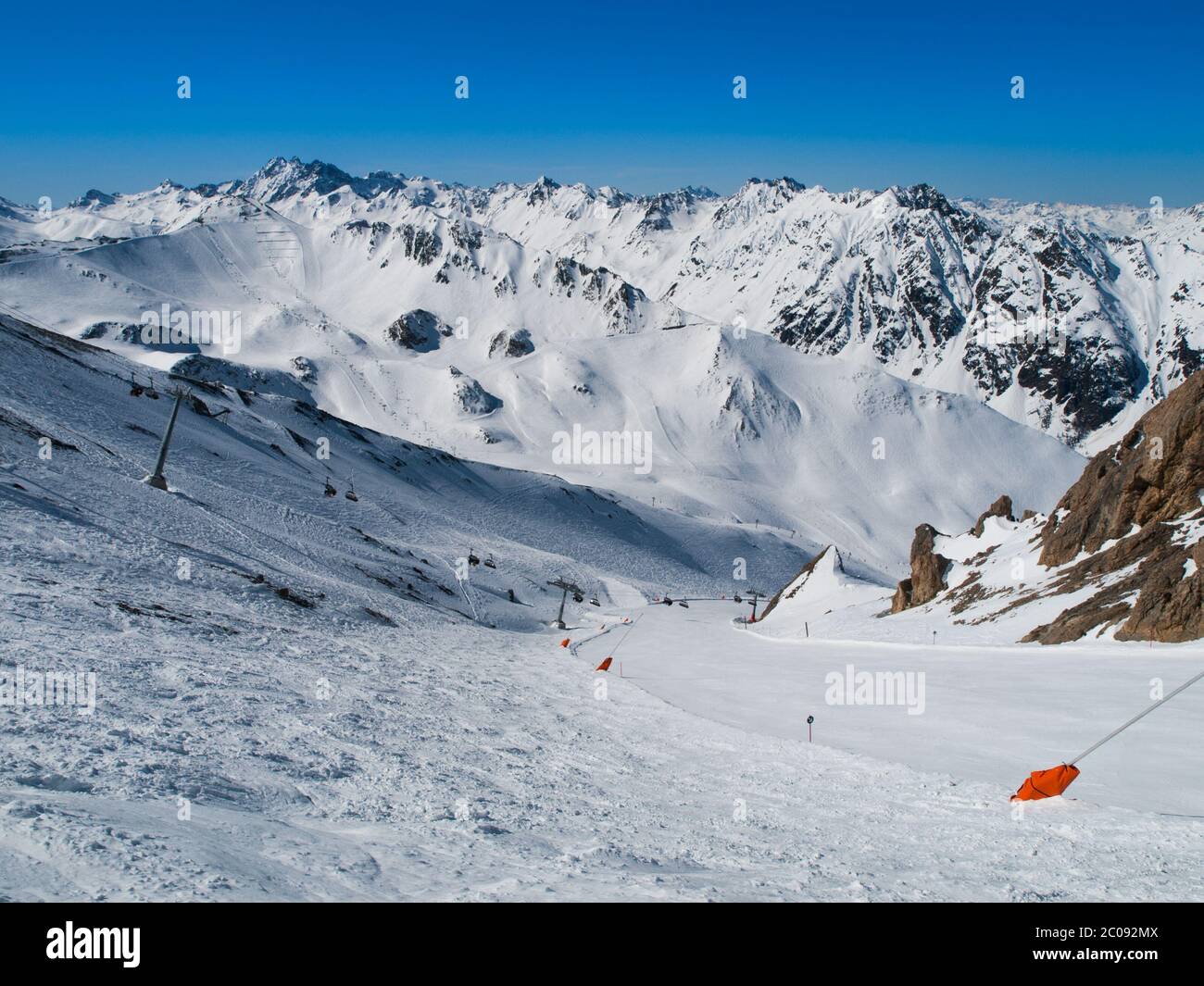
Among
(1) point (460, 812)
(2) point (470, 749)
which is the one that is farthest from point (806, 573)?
(1) point (460, 812)

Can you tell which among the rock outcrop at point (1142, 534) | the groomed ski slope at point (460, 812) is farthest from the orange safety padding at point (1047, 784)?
the rock outcrop at point (1142, 534)

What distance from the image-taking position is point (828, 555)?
55.2 m

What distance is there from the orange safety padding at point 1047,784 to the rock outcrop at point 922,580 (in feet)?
98.1

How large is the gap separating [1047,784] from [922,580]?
31.6 meters

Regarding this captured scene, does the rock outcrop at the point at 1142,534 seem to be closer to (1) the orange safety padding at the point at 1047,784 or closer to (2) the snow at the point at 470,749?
(2) the snow at the point at 470,749

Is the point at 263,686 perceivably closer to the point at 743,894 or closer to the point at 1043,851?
the point at 743,894

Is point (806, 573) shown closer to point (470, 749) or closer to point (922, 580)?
point (922, 580)

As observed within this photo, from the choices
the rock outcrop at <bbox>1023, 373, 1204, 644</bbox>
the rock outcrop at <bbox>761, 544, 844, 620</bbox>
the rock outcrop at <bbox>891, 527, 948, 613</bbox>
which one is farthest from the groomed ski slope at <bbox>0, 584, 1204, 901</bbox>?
the rock outcrop at <bbox>761, 544, 844, 620</bbox>

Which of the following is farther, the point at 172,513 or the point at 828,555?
the point at 828,555

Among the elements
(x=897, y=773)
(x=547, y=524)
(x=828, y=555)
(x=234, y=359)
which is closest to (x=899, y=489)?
(x=547, y=524)

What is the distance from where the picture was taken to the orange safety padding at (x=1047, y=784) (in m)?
9.54

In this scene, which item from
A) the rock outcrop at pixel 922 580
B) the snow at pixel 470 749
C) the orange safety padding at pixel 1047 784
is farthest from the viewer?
the rock outcrop at pixel 922 580
